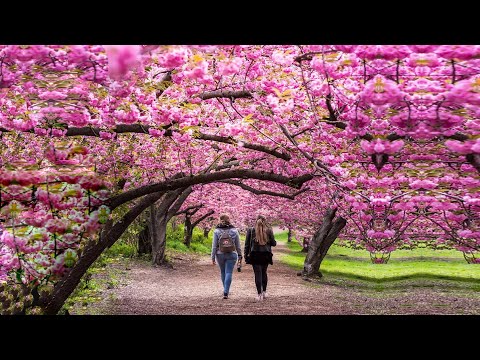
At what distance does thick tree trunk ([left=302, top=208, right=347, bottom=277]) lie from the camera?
9164 millimetres

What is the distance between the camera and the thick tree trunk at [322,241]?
361 inches

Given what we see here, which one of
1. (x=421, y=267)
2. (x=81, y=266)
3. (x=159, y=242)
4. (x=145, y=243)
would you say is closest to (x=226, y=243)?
(x=81, y=266)

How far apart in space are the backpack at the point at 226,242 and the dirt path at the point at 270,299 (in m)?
0.80

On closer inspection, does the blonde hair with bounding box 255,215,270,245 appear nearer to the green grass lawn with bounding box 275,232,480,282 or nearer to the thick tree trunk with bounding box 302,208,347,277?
the green grass lawn with bounding box 275,232,480,282

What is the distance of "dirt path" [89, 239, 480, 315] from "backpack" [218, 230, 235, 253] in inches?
31.3

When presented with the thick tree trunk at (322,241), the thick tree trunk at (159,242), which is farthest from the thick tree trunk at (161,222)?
the thick tree trunk at (322,241)

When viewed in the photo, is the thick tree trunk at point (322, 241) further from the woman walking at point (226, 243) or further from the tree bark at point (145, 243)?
the tree bark at point (145, 243)

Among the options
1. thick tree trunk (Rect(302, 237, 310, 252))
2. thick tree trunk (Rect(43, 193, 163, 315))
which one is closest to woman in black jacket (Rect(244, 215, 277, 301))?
thick tree trunk (Rect(43, 193, 163, 315))

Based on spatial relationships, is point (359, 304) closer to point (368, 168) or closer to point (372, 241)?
point (372, 241)

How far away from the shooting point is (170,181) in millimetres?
5211

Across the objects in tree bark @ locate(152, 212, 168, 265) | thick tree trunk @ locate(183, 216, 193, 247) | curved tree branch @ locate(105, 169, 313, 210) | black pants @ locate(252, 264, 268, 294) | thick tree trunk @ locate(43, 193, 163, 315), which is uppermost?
curved tree branch @ locate(105, 169, 313, 210)

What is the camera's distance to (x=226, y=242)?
6035mm

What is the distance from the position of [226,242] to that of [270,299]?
4.80 ft

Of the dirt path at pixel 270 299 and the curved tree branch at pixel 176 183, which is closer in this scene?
the curved tree branch at pixel 176 183
